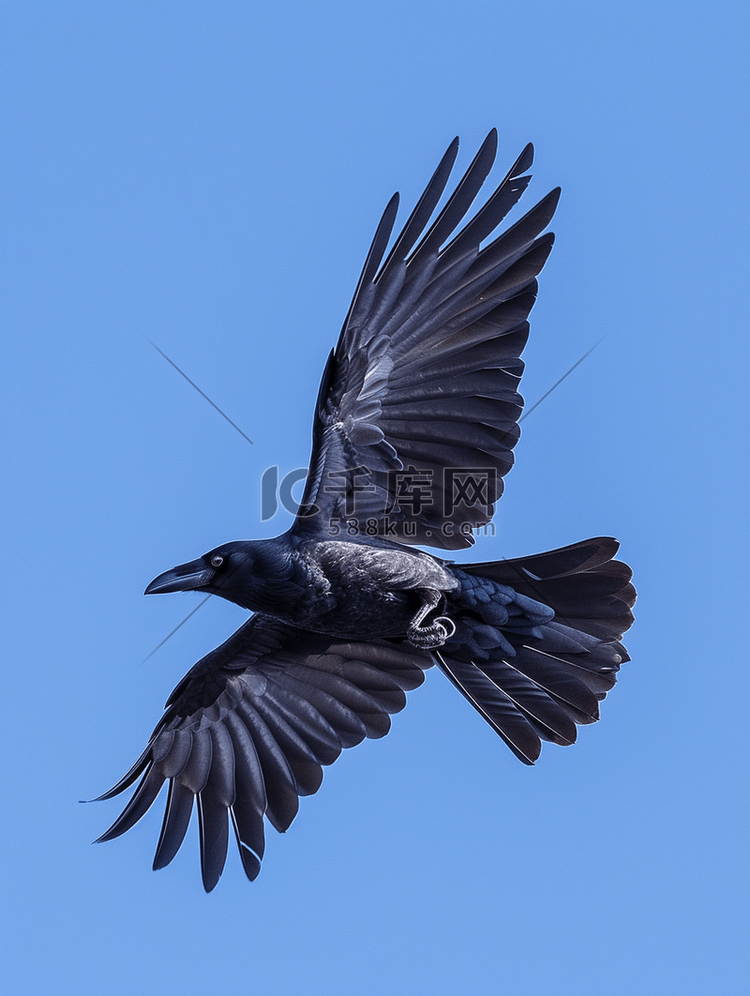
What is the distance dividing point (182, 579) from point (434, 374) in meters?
1.97

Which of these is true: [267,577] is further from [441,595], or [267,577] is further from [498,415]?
[498,415]

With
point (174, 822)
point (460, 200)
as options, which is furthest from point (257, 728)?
point (460, 200)

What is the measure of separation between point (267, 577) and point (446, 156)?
8.99ft

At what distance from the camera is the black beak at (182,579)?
780 cm

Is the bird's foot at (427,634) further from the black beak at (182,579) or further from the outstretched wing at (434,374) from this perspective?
the black beak at (182,579)

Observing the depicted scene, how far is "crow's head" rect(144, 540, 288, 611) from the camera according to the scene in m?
7.80

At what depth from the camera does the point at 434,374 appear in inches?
325

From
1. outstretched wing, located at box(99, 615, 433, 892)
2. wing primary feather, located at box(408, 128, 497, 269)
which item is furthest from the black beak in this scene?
wing primary feather, located at box(408, 128, 497, 269)

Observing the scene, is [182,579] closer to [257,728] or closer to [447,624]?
[257,728]

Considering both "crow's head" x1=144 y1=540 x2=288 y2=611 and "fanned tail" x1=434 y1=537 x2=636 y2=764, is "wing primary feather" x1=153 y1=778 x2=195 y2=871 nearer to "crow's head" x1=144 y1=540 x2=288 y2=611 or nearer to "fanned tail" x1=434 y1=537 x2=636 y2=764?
"crow's head" x1=144 y1=540 x2=288 y2=611

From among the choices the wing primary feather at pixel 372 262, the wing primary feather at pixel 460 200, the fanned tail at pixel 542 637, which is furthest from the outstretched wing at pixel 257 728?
the wing primary feather at pixel 460 200

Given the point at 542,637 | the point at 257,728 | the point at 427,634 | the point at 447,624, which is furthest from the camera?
the point at 257,728

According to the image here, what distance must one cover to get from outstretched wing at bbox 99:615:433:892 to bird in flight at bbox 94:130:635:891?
0.17 feet

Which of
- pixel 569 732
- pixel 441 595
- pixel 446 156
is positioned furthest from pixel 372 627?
pixel 446 156
